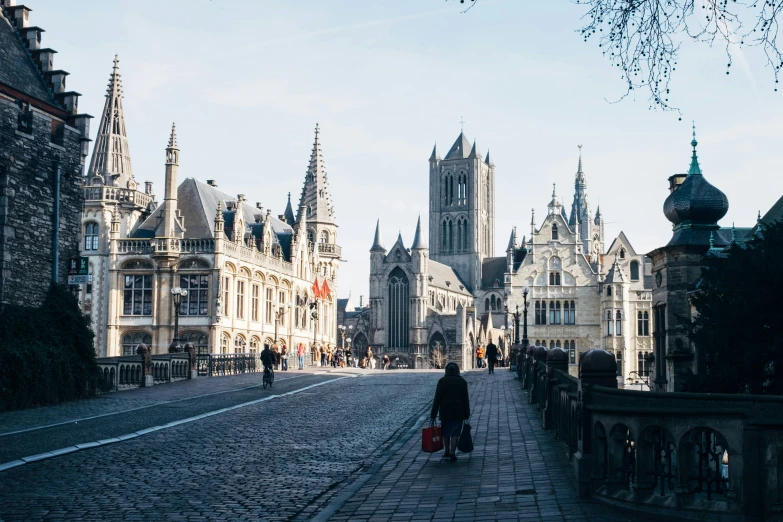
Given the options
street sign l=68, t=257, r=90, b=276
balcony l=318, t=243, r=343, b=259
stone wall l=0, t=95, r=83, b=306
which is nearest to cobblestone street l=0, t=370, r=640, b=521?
stone wall l=0, t=95, r=83, b=306

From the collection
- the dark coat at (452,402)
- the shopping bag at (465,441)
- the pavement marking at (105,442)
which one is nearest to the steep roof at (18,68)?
the pavement marking at (105,442)

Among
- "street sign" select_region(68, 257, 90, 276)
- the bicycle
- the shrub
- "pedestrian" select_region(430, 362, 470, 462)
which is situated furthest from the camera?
the bicycle

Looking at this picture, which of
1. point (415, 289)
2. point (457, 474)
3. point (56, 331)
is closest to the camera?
point (457, 474)

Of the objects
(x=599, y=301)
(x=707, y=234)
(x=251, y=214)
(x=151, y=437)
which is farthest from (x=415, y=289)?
(x=151, y=437)

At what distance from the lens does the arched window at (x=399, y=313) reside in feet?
374

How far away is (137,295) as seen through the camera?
2191 inches

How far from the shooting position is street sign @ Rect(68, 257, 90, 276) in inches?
1058

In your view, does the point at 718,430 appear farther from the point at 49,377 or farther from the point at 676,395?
the point at 49,377

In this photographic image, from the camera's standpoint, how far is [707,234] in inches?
1177

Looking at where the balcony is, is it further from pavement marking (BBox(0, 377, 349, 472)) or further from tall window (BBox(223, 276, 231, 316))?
pavement marking (BBox(0, 377, 349, 472))

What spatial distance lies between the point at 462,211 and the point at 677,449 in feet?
426

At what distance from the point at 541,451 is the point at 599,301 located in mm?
77319

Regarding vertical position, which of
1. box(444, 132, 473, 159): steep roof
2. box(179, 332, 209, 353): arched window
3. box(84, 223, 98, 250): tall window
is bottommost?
box(179, 332, 209, 353): arched window

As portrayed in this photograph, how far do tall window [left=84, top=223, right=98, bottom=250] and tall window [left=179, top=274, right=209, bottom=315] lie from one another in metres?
7.26
